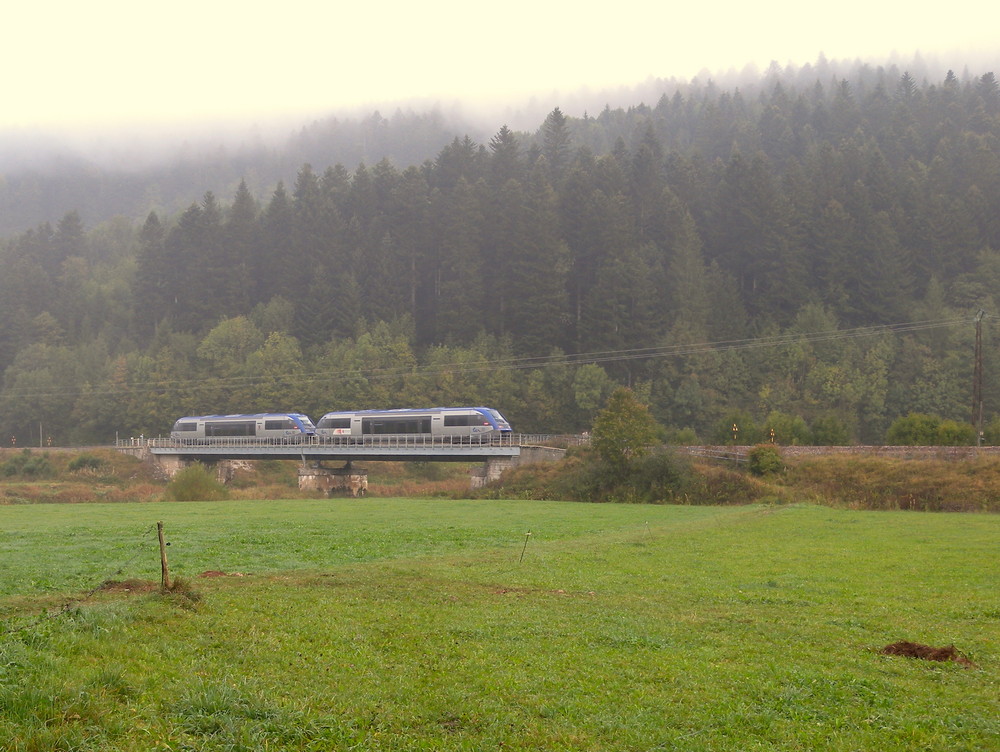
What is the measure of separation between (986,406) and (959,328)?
34.7 feet

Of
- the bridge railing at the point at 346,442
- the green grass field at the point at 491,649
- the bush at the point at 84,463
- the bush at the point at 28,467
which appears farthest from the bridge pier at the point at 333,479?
the green grass field at the point at 491,649

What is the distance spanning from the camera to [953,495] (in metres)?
48.3

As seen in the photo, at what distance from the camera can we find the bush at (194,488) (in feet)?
198

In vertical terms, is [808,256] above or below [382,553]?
above

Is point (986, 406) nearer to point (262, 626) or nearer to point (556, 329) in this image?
point (556, 329)

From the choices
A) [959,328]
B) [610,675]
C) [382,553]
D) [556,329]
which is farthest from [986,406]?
[610,675]

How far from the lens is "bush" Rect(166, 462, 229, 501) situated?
6041cm

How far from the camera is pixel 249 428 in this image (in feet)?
288

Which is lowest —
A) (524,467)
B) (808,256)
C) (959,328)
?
(524,467)

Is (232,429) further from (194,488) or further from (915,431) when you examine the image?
(915,431)

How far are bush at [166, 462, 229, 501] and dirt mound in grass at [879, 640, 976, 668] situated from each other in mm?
53842

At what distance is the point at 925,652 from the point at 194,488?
54911mm

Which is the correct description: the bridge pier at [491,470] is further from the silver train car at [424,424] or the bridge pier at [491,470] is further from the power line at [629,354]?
the power line at [629,354]

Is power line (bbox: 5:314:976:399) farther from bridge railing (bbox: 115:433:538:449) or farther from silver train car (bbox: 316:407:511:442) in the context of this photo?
silver train car (bbox: 316:407:511:442)
